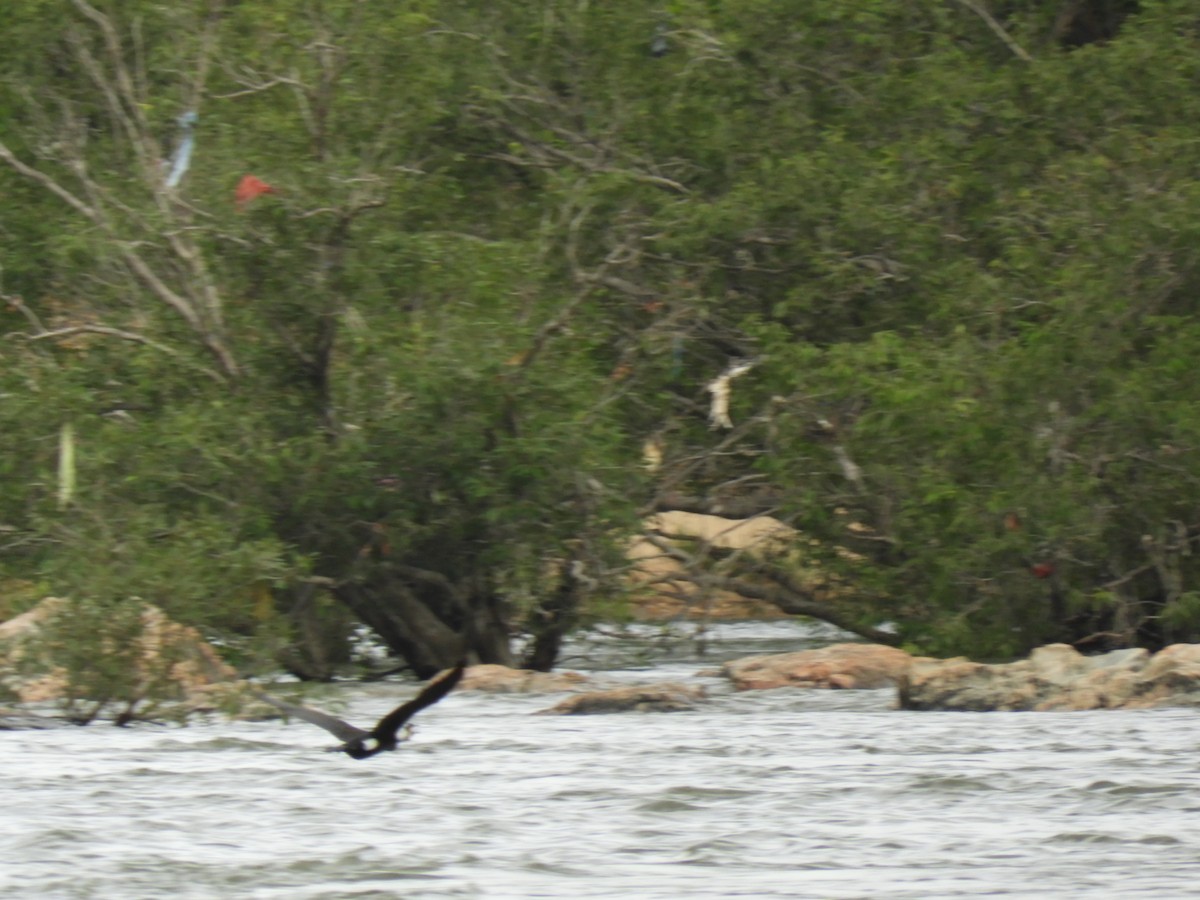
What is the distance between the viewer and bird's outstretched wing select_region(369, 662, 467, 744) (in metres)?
10.9

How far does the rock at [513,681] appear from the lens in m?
16.2

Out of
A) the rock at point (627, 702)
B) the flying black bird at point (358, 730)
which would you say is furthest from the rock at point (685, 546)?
the flying black bird at point (358, 730)

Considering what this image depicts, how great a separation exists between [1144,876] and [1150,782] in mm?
2394

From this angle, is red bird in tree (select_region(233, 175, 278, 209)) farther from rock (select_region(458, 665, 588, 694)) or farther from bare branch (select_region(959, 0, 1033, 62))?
bare branch (select_region(959, 0, 1033, 62))

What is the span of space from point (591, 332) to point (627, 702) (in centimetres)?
358

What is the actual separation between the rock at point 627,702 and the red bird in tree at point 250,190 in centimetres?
389

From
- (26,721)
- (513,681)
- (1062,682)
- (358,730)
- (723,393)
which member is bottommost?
(358,730)

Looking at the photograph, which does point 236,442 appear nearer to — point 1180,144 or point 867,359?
point 867,359

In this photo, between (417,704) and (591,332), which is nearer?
(417,704)

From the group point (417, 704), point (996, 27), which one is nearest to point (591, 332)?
point (996, 27)

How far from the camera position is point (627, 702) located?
49.9 ft

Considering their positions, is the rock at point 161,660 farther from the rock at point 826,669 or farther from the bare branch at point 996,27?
the bare branch at point 996,27

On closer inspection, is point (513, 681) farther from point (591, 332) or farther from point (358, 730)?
point (358, 730)

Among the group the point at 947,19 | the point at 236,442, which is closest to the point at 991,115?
the point at 947,19
